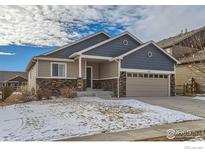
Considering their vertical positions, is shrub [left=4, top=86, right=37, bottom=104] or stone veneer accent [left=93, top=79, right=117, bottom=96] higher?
stone veneer accent [left=93, top=79, right=117, bottom=96]

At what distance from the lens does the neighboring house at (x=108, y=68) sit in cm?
1109

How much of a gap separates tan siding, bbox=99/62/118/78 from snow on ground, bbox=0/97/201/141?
336 cm

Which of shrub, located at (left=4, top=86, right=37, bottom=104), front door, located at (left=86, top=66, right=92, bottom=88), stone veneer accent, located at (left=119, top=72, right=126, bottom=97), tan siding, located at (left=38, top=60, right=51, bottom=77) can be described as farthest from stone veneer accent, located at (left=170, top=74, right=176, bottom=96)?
shrub, located at (left=4, top=86, right=37, bottom=104)

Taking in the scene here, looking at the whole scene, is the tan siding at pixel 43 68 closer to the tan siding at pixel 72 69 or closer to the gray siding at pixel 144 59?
the tan siding at pixel 72 69

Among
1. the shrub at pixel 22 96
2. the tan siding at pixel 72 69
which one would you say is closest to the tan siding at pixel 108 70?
the tan siding at pixel 72 69

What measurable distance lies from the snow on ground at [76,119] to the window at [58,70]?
4.17 m

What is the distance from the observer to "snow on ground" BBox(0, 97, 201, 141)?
5.51 m

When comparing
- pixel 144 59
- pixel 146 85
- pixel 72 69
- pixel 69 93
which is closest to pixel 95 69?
pixel 72 69

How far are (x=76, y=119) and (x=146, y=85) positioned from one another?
4.96 m

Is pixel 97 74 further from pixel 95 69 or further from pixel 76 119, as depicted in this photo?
pixel 76 119

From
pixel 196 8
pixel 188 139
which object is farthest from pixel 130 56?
pixel 188 139

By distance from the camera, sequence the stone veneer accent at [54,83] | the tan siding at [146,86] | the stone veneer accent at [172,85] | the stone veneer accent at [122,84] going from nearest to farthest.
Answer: the tan siding at [146,86], the stone veneer accent at [122,84], the stone veneer accent at [54,83], the stone veneer accent at [172,85]

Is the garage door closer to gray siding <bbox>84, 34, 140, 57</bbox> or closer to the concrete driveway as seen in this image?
the concrete driveway
